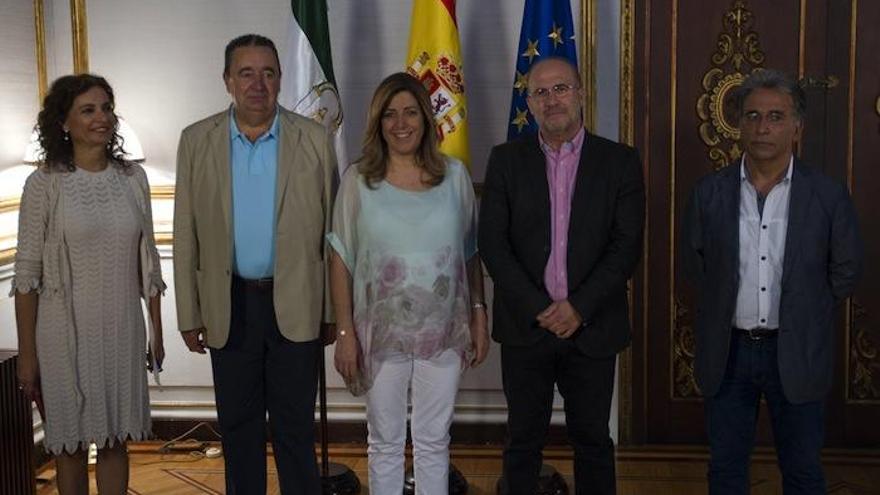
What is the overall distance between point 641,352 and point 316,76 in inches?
65.5

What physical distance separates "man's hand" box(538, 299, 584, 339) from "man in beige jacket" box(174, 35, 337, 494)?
0.62m

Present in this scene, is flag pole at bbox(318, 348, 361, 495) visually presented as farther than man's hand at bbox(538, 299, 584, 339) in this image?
Yes

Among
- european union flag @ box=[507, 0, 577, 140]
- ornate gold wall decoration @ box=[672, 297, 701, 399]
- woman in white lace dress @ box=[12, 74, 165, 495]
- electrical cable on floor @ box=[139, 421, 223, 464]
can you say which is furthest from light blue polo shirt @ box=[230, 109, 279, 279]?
ornate gold wall decoration @ box=[672, 297, 701, 399]

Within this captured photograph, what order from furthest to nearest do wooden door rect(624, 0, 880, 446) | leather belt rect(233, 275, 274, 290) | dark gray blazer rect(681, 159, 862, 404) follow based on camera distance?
wooden door rect(624, 0, 880, 446), leather belt rect(233, 275, 274, 290), dark gray blazer rect(681, 159, 862, 404)

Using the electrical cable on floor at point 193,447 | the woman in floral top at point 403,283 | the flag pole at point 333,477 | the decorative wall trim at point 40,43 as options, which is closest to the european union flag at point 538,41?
the woman in floral top at point 403,283

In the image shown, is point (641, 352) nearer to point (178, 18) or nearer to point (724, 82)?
point (724, 82)

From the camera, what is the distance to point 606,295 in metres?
2.78

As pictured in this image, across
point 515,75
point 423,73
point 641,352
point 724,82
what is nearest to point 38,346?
point 423,73

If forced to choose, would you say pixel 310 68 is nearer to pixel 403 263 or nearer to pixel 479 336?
pixel 403 263

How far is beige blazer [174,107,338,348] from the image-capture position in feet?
9.16

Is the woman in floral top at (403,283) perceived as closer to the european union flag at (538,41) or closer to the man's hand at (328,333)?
the man's hand at (328,333)

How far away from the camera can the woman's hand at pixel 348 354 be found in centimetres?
276

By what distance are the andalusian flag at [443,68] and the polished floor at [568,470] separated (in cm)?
119

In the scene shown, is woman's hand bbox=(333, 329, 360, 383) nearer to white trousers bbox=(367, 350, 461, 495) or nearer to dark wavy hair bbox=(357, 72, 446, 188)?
white trousers bbox=(367, 350, 461, 495)
